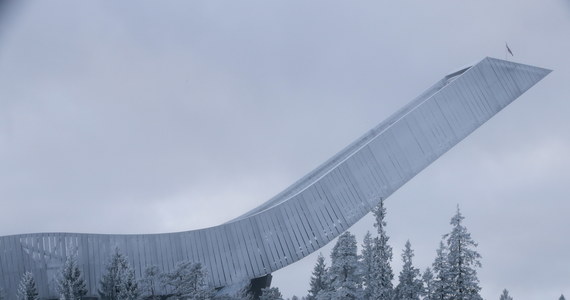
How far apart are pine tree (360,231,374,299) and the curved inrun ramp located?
1216 cm

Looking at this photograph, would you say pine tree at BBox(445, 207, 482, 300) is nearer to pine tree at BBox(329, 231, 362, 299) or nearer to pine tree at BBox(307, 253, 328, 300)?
pine tree at BBox(329, 231, 362, 299)

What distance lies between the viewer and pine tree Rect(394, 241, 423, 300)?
122 ft

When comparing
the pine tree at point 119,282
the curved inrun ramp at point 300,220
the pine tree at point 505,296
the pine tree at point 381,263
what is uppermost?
the curved inrun ramp at point 300,220

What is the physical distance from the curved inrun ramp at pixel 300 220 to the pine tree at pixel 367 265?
12.2 metres

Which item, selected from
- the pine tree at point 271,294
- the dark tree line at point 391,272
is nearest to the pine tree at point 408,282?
the dark tree line at point 391,272

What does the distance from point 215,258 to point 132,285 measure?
12.1 metres

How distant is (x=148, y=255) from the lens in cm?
4728

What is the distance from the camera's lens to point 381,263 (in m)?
35.3

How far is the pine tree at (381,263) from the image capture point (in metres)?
35.2

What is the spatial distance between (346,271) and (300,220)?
49.2 feet

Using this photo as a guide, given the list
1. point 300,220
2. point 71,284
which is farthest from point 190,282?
point 300,220

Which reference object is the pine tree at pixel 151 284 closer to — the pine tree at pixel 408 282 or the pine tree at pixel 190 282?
the pine tree at pixel 190 282

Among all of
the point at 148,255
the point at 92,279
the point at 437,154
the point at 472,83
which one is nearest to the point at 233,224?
the point at 148,255

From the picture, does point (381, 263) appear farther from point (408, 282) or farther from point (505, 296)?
point (505, 296)
